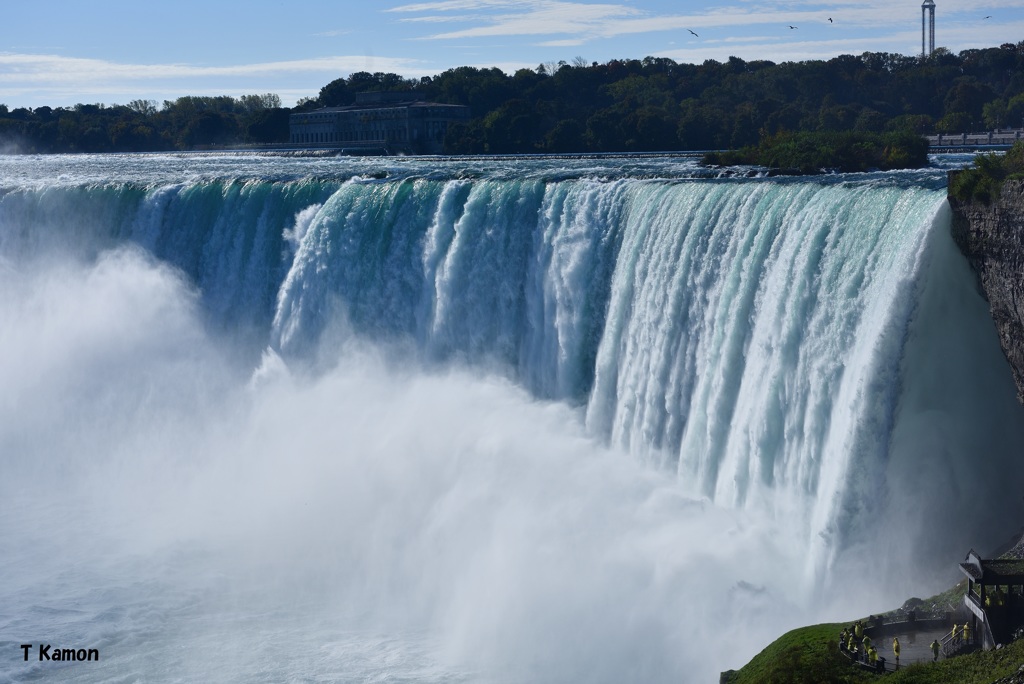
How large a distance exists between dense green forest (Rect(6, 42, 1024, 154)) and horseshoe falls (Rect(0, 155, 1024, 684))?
56.8 feet

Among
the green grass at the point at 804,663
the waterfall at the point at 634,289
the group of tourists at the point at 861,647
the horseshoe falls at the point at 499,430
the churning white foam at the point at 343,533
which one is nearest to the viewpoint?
the group of tourists at the point at 861,647

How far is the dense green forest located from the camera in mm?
45969

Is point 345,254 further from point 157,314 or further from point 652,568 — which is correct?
point 652,568

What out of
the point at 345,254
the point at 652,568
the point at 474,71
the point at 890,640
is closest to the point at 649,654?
the point at 652,568

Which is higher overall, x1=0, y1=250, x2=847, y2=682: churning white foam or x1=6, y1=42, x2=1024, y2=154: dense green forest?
x1=6, y1=42, x2=1024, y2=154: dense green forest

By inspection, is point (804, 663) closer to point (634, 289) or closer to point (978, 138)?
point (634, 289)

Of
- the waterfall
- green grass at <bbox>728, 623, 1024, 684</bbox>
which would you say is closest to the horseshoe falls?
the waterfall

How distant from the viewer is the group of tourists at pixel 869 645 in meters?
13.4

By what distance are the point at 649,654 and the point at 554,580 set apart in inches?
91.5

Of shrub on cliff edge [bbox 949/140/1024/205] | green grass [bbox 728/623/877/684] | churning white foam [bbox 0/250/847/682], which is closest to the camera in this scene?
green grass [bbox 728/623/877/684]

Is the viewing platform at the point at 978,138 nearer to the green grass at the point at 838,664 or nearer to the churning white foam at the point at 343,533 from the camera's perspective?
the churning white foam at the point at 343,533

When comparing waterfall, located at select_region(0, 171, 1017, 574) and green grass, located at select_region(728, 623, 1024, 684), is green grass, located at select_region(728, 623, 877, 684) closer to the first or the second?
green grass, located at select_region(728, 623, 1024, 684)

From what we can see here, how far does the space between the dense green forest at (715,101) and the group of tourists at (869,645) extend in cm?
3056

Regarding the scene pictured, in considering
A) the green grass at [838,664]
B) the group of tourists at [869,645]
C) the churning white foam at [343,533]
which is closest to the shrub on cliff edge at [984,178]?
the green grass at [838,664]
